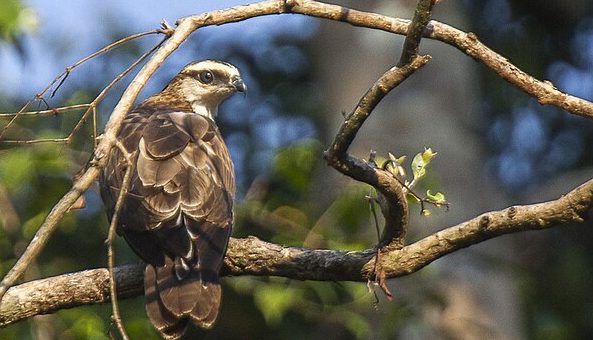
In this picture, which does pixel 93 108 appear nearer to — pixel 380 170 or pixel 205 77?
pixel 380 170

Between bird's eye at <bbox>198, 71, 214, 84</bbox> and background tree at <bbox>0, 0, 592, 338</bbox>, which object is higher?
bird's eye at <bbox>198, 71, 214, 84</bbox>

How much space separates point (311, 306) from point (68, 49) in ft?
11.7

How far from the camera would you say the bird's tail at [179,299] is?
16.1 feet

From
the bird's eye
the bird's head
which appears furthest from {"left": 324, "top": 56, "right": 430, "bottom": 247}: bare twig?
the bird's eye

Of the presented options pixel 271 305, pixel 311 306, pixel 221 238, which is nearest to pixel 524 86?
pixel 221 238

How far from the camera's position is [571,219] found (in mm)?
4160

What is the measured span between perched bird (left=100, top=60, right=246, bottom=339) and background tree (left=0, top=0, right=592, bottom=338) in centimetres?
106

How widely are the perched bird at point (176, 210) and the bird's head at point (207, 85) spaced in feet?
3.60

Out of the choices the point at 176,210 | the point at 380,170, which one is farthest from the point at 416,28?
the point at 176,210

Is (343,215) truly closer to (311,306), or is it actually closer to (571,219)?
(311,306)

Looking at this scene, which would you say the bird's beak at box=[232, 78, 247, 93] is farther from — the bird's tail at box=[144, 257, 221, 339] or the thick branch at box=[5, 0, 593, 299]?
the thick branch at box=[5, 0, 593, 299]

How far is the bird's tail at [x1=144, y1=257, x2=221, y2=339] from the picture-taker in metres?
4.89

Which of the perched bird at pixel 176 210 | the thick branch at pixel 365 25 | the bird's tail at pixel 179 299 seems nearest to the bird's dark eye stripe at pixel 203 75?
the perched bird at pixel 176 210

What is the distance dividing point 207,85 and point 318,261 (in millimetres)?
2905
